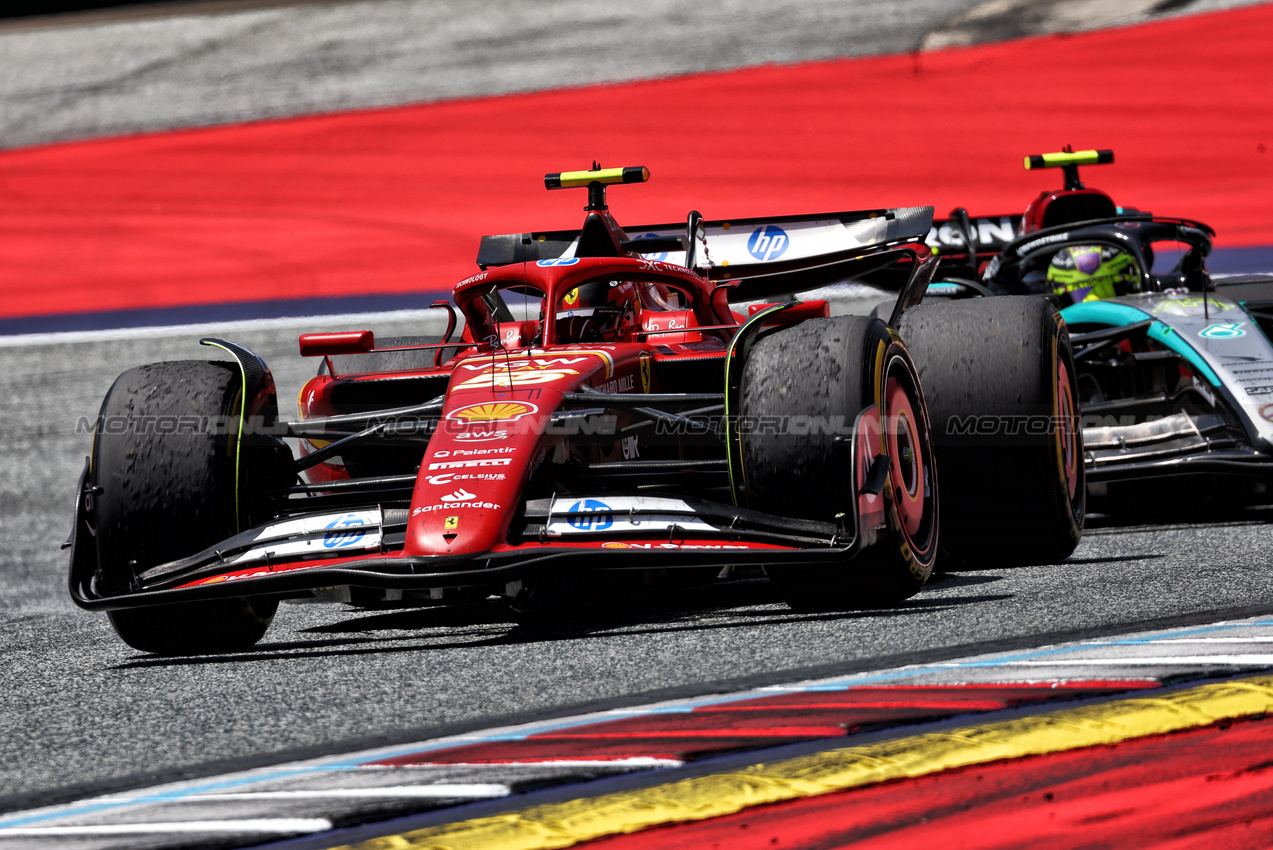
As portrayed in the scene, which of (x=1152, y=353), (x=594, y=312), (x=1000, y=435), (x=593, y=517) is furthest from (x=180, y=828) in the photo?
(x=1152, y=353)

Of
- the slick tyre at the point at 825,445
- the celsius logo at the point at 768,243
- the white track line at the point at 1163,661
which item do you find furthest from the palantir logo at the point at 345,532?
the celsius logo at the point at 768,243

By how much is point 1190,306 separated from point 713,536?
413 centimetres

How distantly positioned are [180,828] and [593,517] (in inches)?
84.2

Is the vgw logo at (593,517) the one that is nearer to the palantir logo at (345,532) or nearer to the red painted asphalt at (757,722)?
the palantir logo at (345,532)

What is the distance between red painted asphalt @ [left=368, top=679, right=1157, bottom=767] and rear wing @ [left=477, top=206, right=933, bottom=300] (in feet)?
12.5

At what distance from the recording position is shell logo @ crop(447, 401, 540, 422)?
513cm

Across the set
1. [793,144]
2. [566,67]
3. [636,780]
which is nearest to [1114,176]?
[793,144]

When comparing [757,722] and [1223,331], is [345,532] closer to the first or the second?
[757,722]

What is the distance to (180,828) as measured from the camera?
2.85 metres

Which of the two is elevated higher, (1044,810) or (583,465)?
(583,465)

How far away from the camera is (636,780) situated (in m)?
3.02

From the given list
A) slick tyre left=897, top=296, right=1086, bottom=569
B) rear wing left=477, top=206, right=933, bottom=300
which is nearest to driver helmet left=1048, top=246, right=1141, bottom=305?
rear wing left=477, top=206, right=933, bottom=300

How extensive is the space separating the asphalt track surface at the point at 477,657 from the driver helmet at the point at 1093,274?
247 cm

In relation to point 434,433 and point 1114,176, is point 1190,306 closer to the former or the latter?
point 434,433
